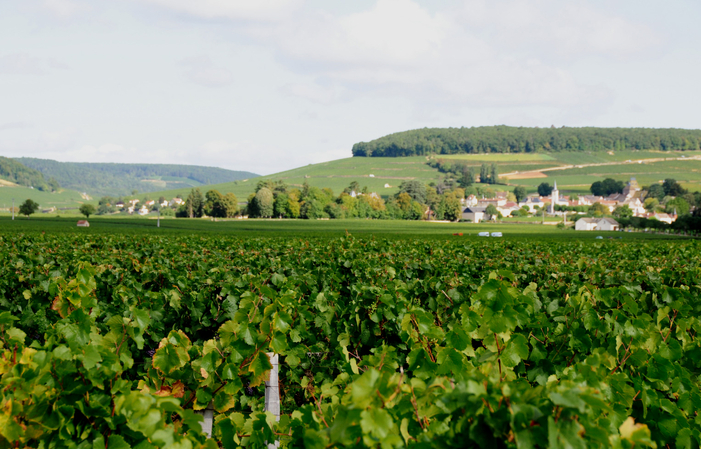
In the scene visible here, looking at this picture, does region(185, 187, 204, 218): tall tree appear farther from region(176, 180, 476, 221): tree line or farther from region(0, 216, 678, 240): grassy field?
region(0, 216, 678, 240): grassy field

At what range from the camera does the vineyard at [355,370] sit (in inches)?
68.7

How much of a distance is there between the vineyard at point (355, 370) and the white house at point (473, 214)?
503ft

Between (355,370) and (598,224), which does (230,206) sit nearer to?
(598,224)

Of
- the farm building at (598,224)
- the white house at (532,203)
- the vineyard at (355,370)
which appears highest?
the vineyard at (355,370)

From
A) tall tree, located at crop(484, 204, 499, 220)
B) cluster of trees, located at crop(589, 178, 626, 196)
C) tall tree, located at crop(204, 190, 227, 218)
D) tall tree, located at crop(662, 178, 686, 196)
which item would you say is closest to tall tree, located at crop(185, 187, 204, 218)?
tall tree, located at crop(204, 190, 227, 218)

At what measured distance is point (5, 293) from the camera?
7.13 meters

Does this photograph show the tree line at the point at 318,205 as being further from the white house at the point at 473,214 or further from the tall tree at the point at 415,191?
the white house at the point at 473,214

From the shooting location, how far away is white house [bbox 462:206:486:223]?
15725cm

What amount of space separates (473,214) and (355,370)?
16113cm

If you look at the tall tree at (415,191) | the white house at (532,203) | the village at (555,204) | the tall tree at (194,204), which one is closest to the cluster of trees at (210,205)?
the tall tree at (194,204)

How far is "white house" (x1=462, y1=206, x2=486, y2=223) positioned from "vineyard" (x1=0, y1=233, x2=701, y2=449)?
153 meters

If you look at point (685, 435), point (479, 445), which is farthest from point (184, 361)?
point (685, 435)

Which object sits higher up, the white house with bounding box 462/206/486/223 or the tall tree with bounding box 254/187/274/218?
the tall tree with bounding box 254/187/274/218

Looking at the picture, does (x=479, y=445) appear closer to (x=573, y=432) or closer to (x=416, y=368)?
(x=573, y=432)
